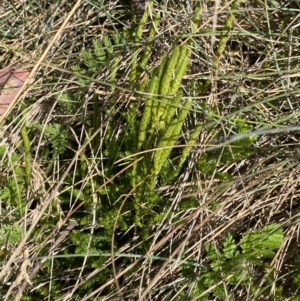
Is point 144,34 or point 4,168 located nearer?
point 4,168

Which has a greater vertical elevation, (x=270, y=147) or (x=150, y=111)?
(x=150, y=111)

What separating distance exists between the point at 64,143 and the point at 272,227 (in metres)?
0.61

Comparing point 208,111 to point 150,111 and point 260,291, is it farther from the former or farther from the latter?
point 260,291

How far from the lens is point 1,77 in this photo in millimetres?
1656

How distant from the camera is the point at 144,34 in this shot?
5.73 ft

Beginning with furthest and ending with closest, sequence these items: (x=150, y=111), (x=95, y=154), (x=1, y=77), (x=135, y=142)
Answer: (x=1, y=77)
(x=95, y=154)
(x=135, y=142)
(x=150, y=111)

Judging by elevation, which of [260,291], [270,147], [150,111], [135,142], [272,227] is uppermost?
[150,111]

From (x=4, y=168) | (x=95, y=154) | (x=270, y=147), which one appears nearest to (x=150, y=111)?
(x=95, y=154)

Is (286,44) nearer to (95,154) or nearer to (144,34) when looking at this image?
(144,34)

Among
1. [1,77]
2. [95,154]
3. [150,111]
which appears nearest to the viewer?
[150,111]

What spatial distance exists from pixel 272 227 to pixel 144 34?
738 mm

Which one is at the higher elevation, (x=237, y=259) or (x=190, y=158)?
(x=190, y=158)

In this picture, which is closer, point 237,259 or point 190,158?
point 237,259

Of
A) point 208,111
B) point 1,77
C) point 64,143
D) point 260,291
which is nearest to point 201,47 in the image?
point 208,111
